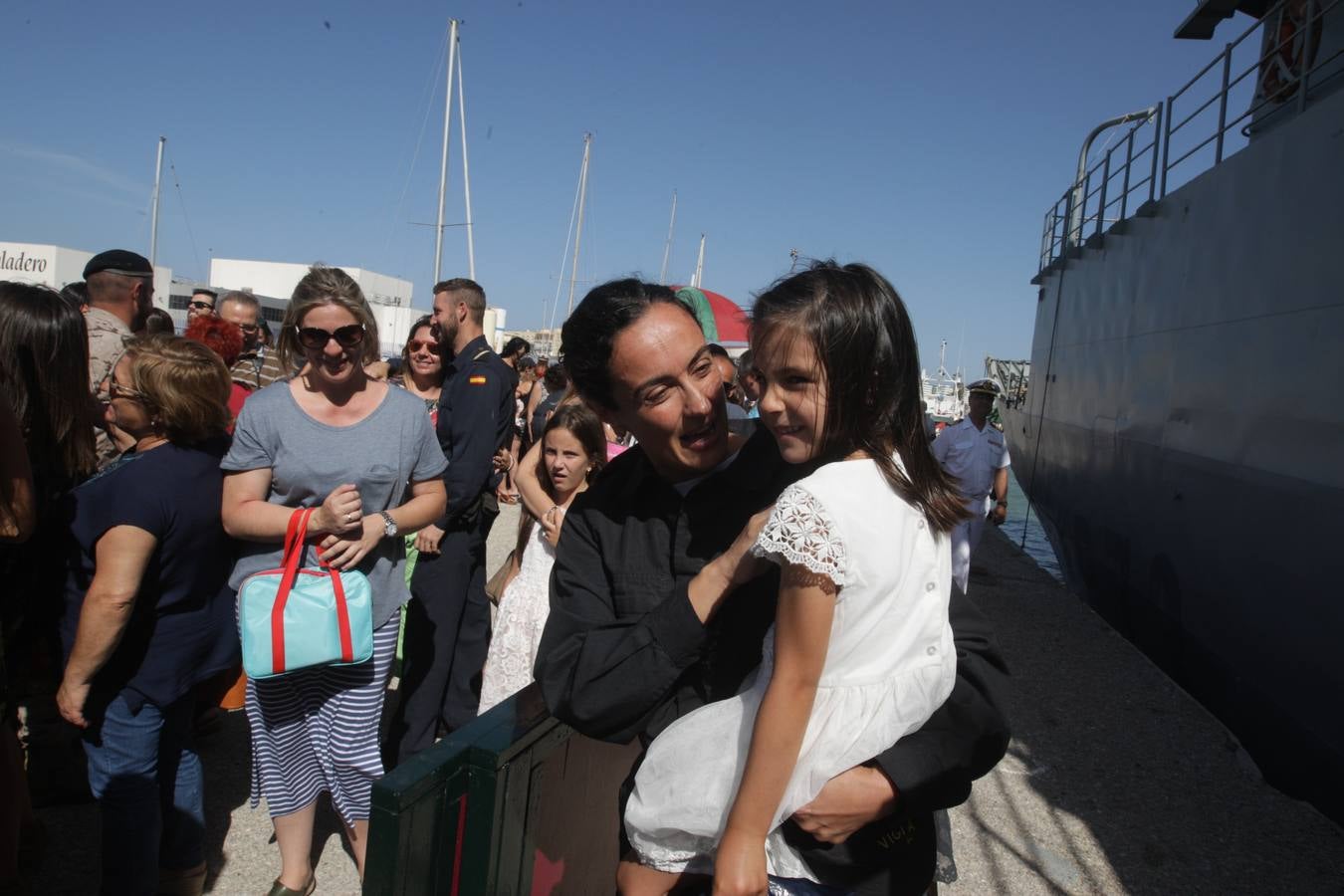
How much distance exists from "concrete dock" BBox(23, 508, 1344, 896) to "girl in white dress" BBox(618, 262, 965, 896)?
244 centimetres

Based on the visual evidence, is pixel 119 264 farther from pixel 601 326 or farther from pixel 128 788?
pixel 601 326

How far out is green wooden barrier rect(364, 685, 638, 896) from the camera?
1.33 m

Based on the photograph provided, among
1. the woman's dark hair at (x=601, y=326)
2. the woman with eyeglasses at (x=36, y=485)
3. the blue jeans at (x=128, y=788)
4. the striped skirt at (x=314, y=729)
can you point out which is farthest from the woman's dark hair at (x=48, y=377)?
the woman's dark hair at (x=601, y=326)

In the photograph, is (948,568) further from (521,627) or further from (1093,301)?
(1093,301)

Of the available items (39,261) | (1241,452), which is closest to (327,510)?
(1241,452)

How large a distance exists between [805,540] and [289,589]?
2.07 meters

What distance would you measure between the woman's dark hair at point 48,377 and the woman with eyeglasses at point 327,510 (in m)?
0.62

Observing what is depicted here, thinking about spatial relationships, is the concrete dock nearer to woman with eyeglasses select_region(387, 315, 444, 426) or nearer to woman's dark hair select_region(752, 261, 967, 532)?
woman with eyeglasses select_region(387, 315, 444, 426)

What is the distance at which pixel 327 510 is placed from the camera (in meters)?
2.77

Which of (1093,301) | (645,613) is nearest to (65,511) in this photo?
(645,613)

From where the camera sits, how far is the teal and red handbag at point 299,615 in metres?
2.70

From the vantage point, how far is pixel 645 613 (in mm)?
1557

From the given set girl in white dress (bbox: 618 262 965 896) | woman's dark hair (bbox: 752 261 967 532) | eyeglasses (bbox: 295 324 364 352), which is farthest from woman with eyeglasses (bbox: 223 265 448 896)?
woman's dark hair (bbox: 752 261 967 532)

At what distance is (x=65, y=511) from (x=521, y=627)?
1498 mm
